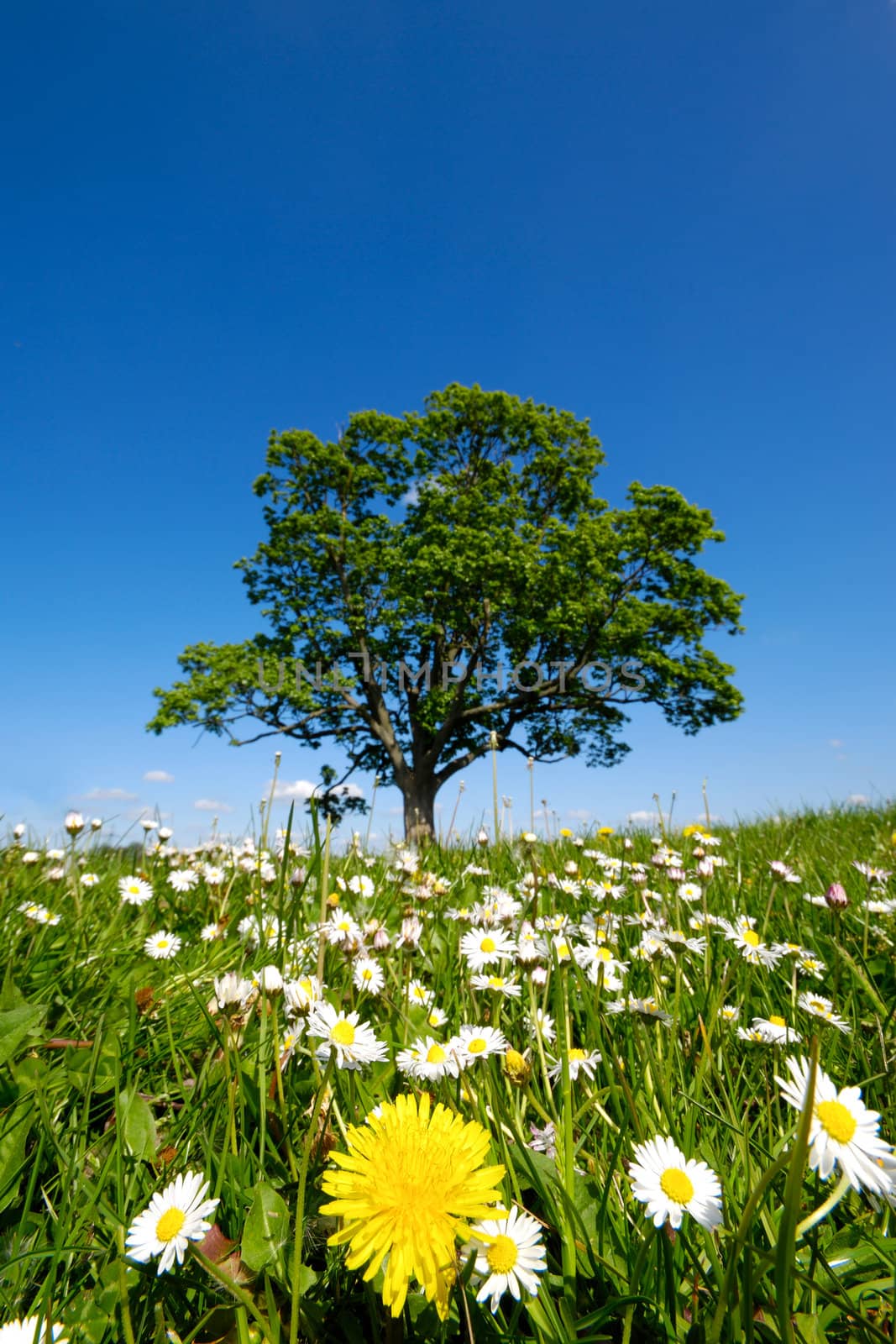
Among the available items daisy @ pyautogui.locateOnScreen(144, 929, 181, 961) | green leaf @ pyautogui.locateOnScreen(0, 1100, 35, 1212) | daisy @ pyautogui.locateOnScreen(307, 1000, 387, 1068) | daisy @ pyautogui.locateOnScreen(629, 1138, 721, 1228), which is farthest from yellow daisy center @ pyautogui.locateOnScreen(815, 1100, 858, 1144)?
daisy @ pyautogui.locateOnScreen(144, 929, 181, 961)

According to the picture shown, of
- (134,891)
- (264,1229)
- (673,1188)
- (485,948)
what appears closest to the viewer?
(673,1188)

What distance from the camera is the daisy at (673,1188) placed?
0.90m

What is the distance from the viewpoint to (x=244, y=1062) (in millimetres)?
1547

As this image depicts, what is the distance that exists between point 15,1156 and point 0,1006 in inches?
21.1

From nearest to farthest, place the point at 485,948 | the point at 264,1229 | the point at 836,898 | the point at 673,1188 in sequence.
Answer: the point at 673,1188 → the point at 264,1229 → the point at 485,948 → the point at 836,898

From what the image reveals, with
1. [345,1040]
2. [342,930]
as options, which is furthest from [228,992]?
[342,930]

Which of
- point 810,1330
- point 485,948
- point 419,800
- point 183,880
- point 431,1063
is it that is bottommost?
point 810,1330

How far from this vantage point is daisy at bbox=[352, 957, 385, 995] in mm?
1797

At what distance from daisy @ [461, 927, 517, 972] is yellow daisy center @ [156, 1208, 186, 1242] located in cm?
98

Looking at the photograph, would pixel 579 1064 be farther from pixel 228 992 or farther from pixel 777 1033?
pixel 228 992

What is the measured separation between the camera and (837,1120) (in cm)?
89

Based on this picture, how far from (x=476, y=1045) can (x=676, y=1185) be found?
522 mm

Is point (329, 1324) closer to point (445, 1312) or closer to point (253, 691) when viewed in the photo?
point (445, 1312)

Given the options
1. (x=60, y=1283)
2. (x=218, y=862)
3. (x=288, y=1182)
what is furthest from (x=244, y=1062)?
(x=218, y=862)
